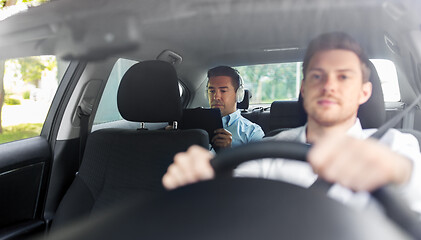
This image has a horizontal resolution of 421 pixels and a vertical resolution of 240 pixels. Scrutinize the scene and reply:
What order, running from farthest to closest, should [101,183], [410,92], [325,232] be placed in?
1. [101,183]
2. [410,92]
3. [325,232]

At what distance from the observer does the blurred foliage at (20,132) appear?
1460 mm

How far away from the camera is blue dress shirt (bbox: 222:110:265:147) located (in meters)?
1.32

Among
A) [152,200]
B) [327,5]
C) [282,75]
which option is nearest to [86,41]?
[282,75]

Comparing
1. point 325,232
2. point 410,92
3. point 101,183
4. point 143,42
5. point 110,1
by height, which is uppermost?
point 110,1

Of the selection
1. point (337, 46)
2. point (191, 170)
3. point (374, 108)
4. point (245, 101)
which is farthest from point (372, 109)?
point (245, 101)

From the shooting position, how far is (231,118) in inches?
59.2

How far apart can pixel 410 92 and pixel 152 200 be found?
72 cm

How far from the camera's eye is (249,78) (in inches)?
51.8

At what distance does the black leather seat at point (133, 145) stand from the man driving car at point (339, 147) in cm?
50

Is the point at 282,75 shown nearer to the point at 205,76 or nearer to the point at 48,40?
the point at 205,76

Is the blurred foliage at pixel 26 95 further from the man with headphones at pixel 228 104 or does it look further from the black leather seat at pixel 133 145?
the man with headphones at pixel 228 104

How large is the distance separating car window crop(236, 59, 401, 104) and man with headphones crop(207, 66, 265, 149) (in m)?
0.07

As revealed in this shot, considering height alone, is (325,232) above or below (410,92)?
below

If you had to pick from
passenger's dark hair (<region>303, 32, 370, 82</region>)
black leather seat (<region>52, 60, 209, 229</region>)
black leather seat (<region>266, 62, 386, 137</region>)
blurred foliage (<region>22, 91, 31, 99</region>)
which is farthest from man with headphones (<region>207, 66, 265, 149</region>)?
blurred foliage (<region>22, 91, 31, 99</region>)
